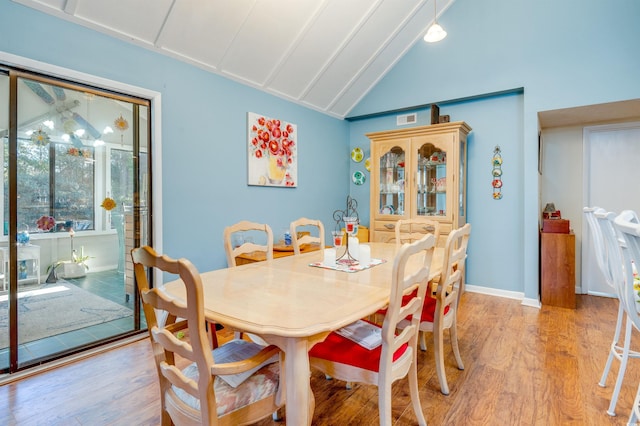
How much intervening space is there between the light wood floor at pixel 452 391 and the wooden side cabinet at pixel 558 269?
761 millimetres

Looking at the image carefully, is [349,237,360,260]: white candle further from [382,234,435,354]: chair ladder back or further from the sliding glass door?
the sliding glass door

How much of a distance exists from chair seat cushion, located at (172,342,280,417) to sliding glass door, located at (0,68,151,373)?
1.71 metres

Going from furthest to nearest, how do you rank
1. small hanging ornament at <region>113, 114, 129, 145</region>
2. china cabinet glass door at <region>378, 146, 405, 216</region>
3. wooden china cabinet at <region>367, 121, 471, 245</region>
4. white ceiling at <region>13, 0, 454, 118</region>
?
china cabinet glass door at <region>378, 146, 405, 216</region> < wooden china cabinet at <region>367, 121, 471, 245</region> < small hanging ornament at <region>113, 114, 129, 145</region> < white ceiling at <region>13, 0, 454, 118</region>

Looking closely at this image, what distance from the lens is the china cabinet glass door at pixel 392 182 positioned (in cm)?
413

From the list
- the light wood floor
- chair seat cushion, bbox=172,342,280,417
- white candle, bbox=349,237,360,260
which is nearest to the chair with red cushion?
the light wood floor

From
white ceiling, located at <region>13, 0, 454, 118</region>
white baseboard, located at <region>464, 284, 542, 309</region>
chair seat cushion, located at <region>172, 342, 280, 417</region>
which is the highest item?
white ceiling, located at <region>13, 0, 454, 118</region>

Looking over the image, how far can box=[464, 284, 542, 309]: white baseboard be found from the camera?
11.4ft

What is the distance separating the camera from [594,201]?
3816 mm

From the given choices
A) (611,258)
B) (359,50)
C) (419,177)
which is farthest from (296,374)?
(359,50)

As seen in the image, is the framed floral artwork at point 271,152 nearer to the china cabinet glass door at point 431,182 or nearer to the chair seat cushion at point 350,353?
the china cabinet glass door at point 431,182

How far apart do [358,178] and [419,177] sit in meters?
1.12

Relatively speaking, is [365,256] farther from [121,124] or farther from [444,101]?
[444,101]

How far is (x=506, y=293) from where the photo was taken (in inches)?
151

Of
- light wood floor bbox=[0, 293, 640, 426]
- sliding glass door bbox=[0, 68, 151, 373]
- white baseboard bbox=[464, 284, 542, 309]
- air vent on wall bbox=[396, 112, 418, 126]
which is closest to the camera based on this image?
light wood floor bbox=[0, 293, 640, 426]
